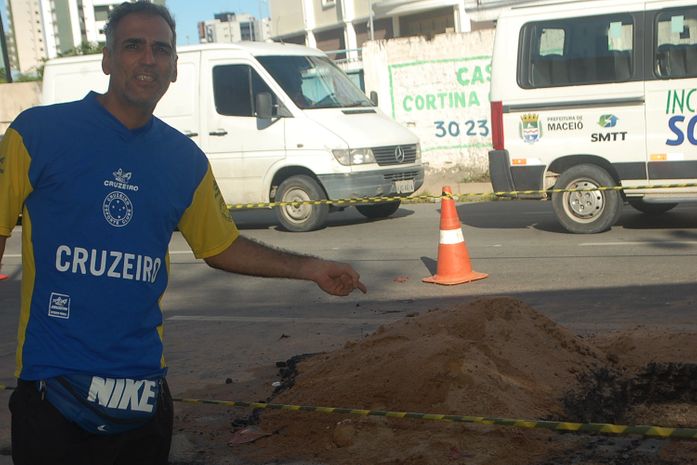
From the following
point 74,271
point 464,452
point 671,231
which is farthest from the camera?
point 671,231

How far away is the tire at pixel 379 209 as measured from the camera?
1493cm

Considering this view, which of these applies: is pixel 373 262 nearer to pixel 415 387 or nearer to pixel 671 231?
pixel 671 231

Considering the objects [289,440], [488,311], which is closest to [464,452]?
[289,440]

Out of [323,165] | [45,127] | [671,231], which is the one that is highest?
[45,127]

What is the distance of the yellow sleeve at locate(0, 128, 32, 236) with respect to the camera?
2715mm

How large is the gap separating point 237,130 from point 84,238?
11.6m

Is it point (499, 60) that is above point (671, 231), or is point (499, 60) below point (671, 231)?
above

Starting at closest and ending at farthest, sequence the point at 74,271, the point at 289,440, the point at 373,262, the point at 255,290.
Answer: the point at 74,271 < the point at 289,440 < the point at 255,290 < the point at 373,262

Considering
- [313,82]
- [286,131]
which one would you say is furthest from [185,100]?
[313,82]

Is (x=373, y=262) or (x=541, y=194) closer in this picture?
(x=373, y=262)

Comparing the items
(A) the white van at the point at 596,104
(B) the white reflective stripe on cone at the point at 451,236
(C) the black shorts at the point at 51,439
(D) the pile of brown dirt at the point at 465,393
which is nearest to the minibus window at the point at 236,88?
(A) the white van at the point at 596,104

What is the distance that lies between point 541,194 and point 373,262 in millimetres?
2410

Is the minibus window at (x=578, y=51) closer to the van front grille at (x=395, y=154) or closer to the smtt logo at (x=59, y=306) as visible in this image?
the van front grille at (x=395, y=154)

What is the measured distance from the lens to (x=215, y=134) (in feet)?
46.9
